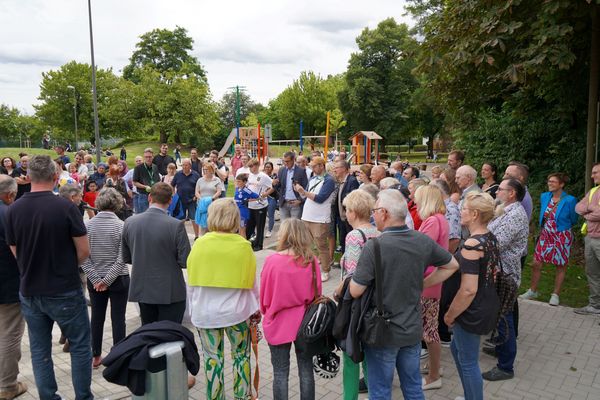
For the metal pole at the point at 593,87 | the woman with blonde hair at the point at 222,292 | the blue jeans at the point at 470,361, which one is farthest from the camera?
the metal pole at the point at 593,87

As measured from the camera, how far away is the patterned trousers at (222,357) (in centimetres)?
338

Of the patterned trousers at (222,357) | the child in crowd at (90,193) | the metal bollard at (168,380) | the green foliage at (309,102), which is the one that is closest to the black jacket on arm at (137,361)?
the metal bollard at (168,380)

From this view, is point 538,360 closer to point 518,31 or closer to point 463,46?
point 463,46

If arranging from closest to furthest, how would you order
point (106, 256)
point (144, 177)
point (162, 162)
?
point (106, 256) < point (144, 177) < point (162, 162)

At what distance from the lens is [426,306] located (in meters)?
3.97

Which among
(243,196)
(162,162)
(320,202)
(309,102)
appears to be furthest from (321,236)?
(309,102)

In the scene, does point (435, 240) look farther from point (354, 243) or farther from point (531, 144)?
point (531, 144)

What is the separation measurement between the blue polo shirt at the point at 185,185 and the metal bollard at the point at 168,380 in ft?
24.3

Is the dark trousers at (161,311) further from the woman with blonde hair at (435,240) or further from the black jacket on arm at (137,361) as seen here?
the woman with blonde hair at (435,240)

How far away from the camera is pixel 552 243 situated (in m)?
6.17

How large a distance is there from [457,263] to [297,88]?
59.0m

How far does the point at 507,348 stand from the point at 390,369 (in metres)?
1.81

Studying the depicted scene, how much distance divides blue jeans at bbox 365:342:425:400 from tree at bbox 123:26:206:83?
60.4m

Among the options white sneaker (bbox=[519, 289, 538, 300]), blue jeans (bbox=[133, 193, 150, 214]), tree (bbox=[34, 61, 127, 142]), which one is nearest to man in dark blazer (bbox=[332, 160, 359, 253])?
white sneaker (bbox=[519, 289, 538, 300])
